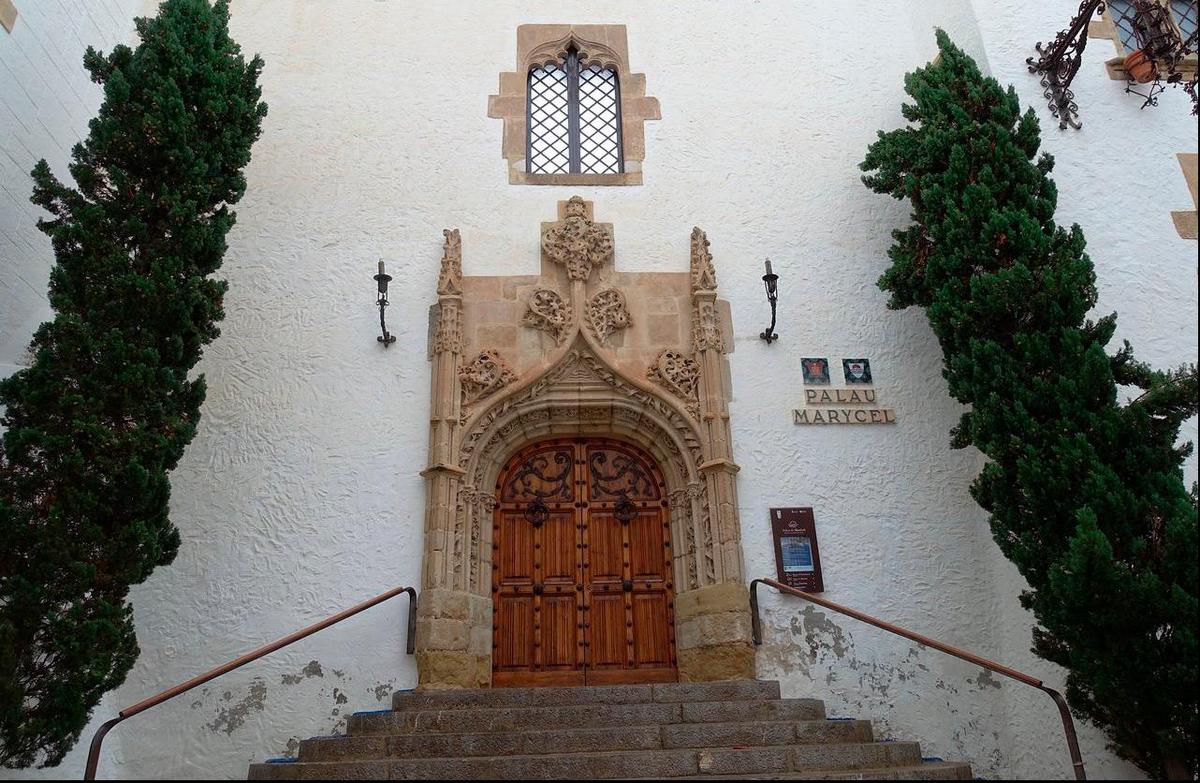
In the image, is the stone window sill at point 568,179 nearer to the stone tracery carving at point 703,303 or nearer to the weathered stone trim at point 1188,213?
the stone tracery carving at point 703,303

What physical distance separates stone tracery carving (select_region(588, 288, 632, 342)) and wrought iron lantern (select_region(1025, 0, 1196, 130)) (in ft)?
15.5

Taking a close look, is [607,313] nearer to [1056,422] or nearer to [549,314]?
[549,314]

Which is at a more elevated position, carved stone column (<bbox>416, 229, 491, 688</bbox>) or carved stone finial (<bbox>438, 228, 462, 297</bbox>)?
carved stone finial (<bbox>438, 228, 462, 297</bbox>)

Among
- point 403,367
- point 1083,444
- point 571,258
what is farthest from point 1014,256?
point 403,367

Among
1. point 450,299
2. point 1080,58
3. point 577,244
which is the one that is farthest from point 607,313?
point 1080,58

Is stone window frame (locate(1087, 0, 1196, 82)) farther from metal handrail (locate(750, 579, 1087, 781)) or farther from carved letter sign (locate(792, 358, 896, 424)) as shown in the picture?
metal handrail (locate(750, 579, 1087, 781))

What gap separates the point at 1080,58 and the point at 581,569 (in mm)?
6921

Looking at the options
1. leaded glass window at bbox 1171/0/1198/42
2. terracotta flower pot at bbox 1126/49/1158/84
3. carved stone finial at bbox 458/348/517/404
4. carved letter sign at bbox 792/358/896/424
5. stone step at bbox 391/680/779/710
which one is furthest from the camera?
leaded glass window at bbox 1171/0/1198/42

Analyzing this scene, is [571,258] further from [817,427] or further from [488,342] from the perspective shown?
[817,427]

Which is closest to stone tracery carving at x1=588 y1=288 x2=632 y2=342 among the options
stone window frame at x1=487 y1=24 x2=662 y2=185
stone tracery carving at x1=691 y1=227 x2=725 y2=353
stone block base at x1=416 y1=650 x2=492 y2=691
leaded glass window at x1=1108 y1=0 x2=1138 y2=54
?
stone tracery carving at x1=691 y1=227 x2=725 y2=353

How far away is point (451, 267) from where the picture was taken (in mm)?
7848

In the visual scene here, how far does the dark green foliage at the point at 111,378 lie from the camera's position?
5.32 metres

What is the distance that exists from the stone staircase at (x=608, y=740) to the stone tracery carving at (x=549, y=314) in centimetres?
310

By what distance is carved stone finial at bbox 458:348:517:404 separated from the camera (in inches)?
295
